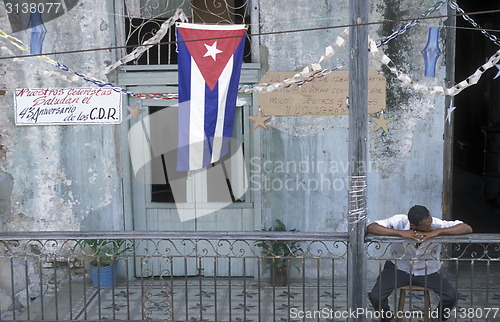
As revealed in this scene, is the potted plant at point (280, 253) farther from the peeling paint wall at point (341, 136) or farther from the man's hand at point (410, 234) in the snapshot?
the man's hand at point (410, 234)

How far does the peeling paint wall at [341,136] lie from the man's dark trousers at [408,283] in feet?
5.96

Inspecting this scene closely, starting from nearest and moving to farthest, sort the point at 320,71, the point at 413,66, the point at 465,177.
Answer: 1. the point at 320,71
2. the point at 413,66
3. the point at 465,177

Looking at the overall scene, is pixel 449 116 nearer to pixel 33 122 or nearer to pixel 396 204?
pixel 396 204

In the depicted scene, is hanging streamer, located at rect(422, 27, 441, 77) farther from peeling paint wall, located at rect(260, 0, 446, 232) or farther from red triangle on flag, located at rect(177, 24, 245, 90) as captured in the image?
red triangle on flag, located at rect(177, 24, 245, 90)

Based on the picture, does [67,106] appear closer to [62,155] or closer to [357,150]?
[62,155]

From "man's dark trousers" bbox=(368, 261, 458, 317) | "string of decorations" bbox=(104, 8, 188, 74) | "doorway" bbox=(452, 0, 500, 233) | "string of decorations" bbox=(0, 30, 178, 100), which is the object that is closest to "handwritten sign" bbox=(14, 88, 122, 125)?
"string of decorations" bbox=(0, 30, 178, 100)

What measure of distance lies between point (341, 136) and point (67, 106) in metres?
3.72

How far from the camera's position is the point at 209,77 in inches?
253

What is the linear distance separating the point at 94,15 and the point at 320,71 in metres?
3.12

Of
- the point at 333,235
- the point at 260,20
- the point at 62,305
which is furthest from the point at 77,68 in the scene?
the point at 333,235

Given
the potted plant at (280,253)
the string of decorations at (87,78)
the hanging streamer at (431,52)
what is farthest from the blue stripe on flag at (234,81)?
the hanging streamer at (431,52)

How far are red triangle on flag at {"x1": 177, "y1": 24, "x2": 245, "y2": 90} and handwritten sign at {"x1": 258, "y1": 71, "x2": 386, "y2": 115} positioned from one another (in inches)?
62.7

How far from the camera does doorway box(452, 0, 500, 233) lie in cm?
1181

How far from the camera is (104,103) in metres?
8.12
